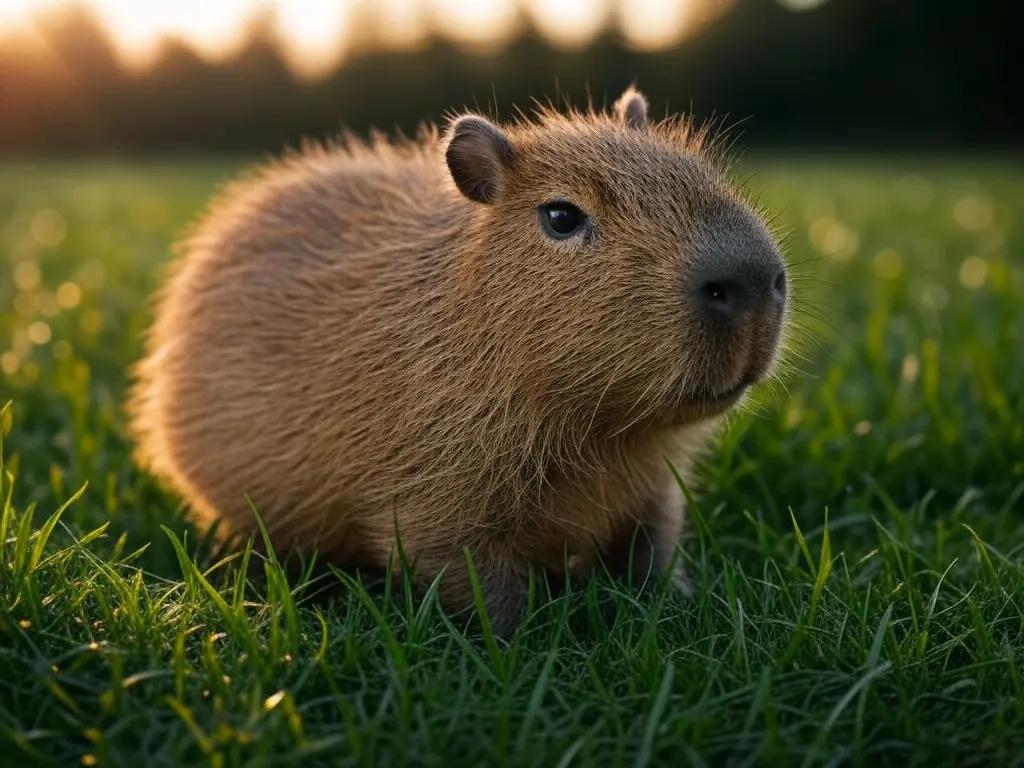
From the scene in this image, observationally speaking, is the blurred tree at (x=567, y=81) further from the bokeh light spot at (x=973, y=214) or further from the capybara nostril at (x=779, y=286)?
the capybara nostril at (x=779, y=286)

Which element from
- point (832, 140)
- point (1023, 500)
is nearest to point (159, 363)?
point (1023, 500)

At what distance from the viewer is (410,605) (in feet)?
8.48

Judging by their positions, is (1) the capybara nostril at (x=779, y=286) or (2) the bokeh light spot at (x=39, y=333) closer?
(1) the capybara nostril at (x=779, y=286)

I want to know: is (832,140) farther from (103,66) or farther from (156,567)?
(156,567)

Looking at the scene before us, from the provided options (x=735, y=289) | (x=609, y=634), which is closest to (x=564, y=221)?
(x=735, y=289)

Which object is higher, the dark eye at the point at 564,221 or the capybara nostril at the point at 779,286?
the dark eye at the point at 564,221

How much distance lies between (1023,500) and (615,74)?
89.5 ft

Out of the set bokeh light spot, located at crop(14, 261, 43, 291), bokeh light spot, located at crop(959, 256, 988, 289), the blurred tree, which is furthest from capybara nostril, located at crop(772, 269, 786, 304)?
the blurred tree

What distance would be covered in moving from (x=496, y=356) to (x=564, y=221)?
40cm

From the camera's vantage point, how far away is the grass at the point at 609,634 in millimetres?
2129

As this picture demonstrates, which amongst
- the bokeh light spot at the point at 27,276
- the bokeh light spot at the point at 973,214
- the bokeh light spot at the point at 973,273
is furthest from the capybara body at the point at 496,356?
the bokeh light spot at the point at 973,214

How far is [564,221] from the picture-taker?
9.25ft

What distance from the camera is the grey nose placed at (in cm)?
256

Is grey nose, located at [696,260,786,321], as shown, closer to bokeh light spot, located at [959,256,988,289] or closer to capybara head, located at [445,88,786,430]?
capybara head, located at [445,88,786,430]
